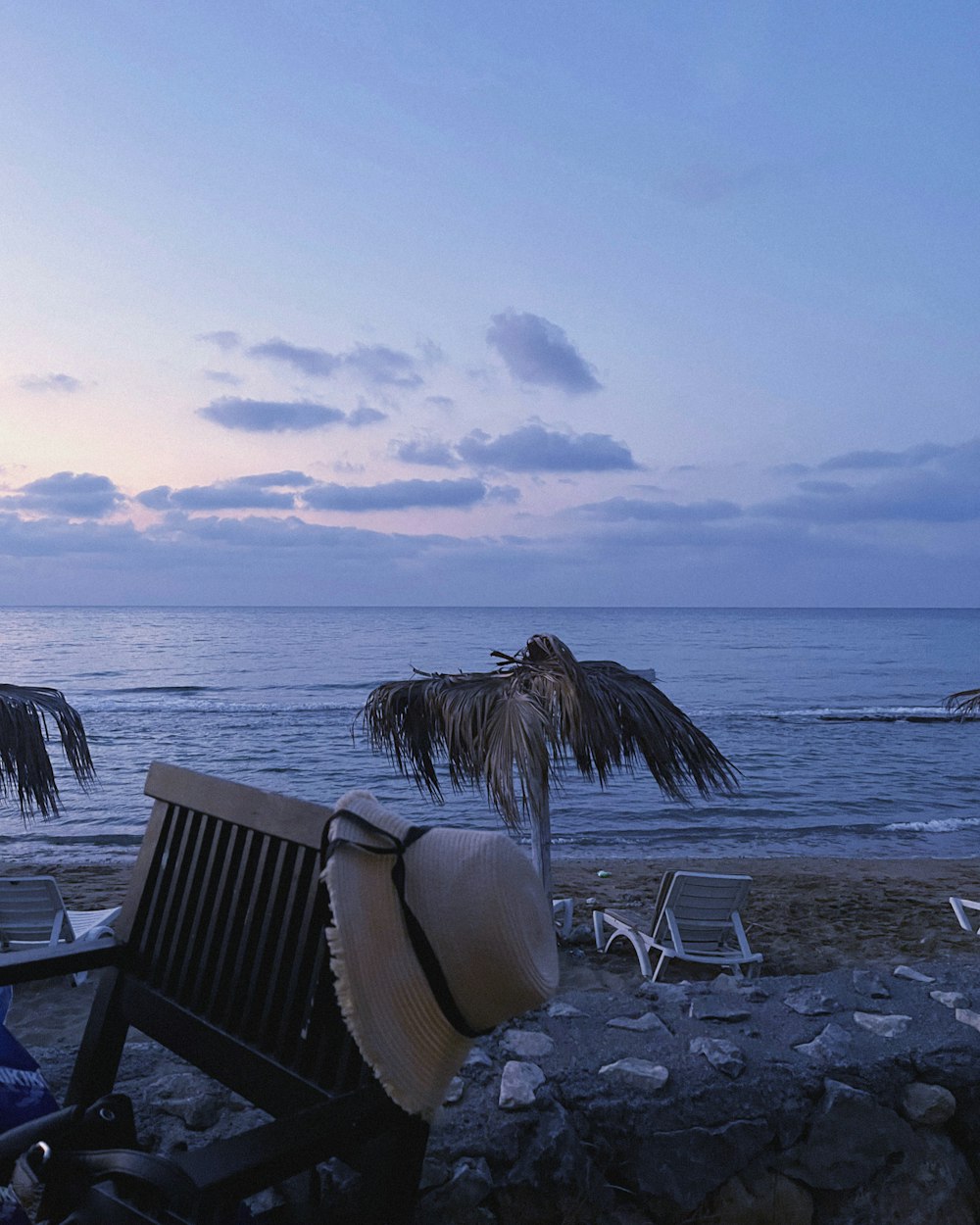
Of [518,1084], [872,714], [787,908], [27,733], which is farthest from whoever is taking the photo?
[872,714]

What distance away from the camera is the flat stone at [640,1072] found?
2393mm

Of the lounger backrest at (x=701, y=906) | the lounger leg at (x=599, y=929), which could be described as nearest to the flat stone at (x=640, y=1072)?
the lounger backrest at (x=701, y=906)

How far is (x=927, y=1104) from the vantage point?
2516mm

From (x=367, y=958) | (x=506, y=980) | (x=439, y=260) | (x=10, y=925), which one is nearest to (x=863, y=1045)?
(x=506, y=980)

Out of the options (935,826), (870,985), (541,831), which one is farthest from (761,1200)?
(935,826)

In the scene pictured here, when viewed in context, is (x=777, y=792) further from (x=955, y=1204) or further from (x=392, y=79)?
(x=955, y=1204)

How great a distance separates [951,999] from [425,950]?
2.38m

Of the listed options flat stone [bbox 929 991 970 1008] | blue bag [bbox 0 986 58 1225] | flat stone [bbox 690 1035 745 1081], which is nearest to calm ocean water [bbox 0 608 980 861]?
flat stone [bbox 929 991 970 1008]

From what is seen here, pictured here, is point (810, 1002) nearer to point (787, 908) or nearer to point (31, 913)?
point (31, 913)

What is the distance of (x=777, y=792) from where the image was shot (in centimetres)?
1720

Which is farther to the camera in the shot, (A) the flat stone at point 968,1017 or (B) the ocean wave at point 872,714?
(B) the ocean wave at point 872,714

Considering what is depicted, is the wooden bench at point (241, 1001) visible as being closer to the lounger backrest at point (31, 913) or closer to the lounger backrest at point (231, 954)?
the lounger backrest at point (231, 954)

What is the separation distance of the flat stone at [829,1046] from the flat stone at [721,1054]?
0.21m

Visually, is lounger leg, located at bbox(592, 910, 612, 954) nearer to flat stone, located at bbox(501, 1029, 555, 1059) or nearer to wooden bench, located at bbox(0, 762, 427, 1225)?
flat stone, located at bbox(501, 1029, 555, 1059)
